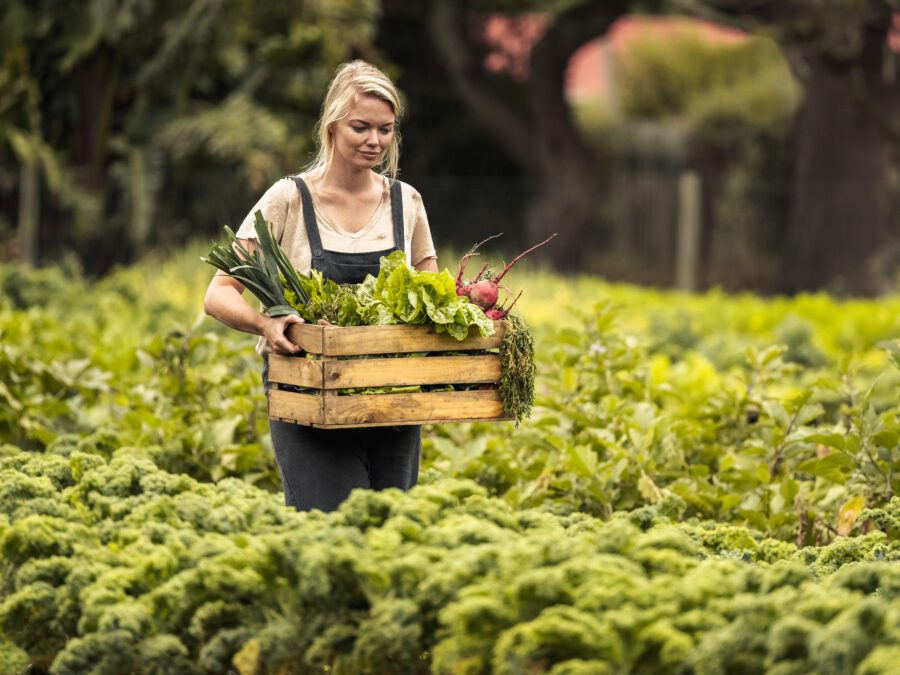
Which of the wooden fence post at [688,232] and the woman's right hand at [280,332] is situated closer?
the woman's right hand at [280,332]

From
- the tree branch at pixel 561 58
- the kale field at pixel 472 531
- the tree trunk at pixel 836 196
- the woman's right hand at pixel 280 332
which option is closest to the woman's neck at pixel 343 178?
the woman's right hand at pixel 280 332

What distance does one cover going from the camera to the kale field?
3061 mm

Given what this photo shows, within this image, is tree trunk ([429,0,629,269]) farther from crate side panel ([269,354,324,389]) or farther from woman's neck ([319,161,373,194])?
crate side panel ([269,354,324,389])

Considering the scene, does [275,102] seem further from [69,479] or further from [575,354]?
[69,479]

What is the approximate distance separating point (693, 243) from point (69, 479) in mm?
17134

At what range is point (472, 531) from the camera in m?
3.46

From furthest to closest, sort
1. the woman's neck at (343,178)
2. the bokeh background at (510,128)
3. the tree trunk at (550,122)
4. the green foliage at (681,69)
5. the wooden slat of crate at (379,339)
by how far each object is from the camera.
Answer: the green foliage at (681,69), the tree trunk at (550,122), the bokeh background at (510,128), the woman's neck at (343,178), the wooden slat of crate at (379,339)

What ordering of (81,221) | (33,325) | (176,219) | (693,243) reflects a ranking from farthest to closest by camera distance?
(693,243), (176,219), (81,221), (33,325)

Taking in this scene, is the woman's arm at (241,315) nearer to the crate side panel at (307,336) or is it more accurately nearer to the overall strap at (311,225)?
the crate side panel at (307,336)

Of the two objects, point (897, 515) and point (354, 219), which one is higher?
point (354, 219)

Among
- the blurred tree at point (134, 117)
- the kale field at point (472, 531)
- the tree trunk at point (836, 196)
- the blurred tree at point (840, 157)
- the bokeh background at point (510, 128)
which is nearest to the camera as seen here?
the kale field at point (472, 531)

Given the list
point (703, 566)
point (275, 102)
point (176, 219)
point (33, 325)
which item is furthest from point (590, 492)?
point (275, 102)

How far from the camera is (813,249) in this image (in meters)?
20.7

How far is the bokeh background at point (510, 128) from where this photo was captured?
16734 mm
